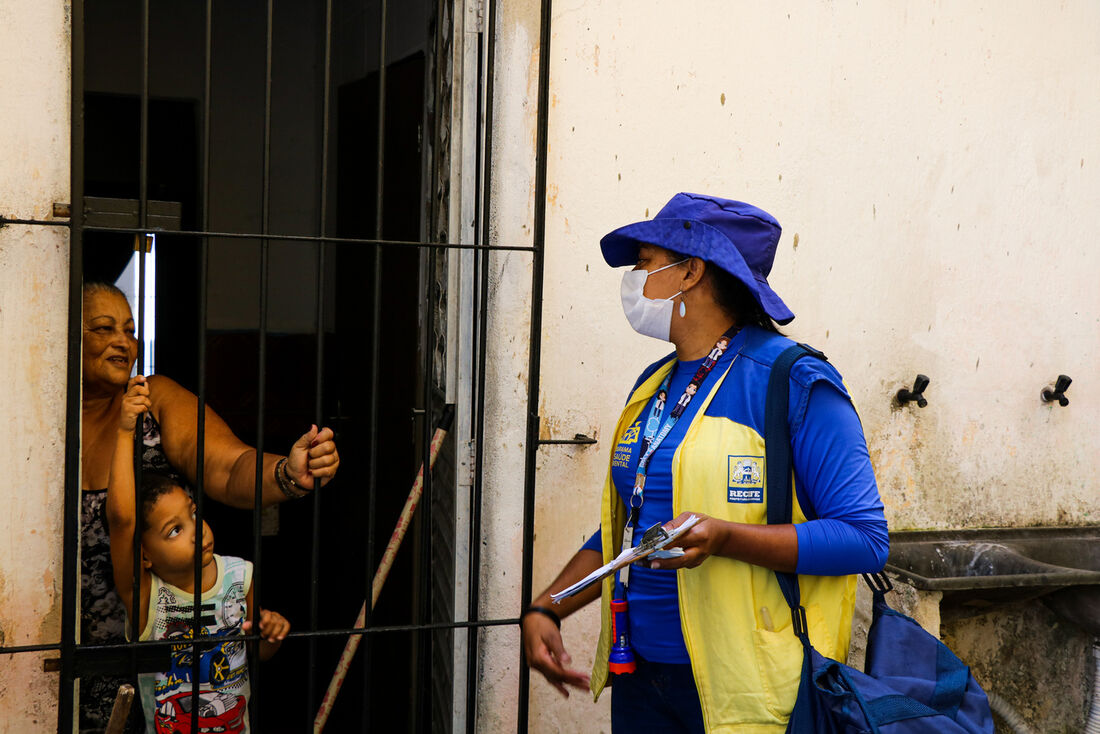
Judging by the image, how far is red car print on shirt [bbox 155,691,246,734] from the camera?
2.37 metres

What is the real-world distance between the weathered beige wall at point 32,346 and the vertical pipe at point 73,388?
185mm

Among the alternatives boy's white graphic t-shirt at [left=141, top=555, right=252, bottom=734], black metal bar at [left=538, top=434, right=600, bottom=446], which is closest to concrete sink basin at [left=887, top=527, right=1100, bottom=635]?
black metal bar at [left=538, top=434, right=600, bottom=446]

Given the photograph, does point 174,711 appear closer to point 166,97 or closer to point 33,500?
point 33,500

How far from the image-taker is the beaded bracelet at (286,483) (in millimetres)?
2494

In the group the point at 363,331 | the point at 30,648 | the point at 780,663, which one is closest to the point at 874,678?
the point at 780,663

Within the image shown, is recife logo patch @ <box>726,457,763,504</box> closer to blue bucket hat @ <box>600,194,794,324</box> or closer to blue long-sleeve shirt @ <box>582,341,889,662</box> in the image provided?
blue long-sleeve shirt @ <box>582,341,889,662</box>

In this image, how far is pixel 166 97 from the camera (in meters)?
4.60

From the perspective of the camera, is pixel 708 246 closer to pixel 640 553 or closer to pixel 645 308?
pixel 645 308

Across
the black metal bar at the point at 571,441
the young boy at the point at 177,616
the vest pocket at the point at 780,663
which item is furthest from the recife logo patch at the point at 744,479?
the young boy at the point at 177,616

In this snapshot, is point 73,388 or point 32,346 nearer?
point 73,388

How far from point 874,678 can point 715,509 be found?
0.38m

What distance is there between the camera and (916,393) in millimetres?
3088

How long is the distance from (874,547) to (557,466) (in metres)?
1.34

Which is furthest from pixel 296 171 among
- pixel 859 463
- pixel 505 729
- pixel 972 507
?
pixel 859 463
